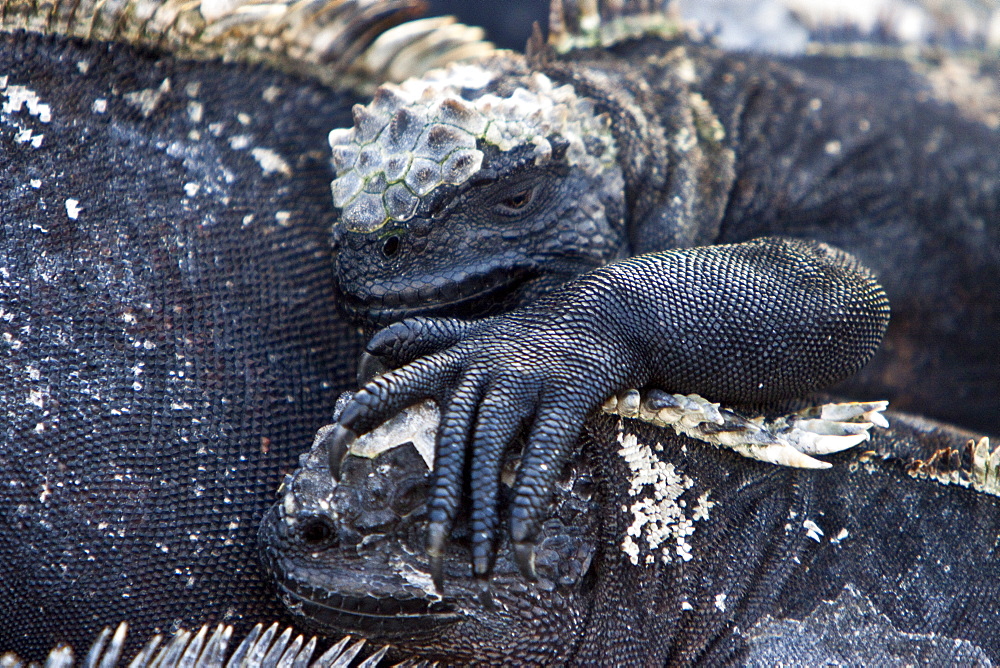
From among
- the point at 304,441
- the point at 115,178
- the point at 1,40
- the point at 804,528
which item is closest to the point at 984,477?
the point at 804,528

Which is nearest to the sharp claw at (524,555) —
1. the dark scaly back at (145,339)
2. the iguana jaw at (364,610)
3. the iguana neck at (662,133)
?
the iguana jaw at (364,610)

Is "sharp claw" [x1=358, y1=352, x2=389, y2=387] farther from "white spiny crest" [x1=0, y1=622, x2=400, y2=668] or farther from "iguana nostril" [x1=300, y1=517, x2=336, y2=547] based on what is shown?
"white spiny crest" [x1=0, y1=622, x2=400, y2=668]

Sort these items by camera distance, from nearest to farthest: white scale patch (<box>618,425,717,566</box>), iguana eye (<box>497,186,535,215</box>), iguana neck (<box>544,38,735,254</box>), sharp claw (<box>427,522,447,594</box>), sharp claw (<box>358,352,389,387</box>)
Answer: sharp claw (<box>427,522,447,594</box>), white scale patch (<box>618,425,717,566</box>), sharp claw (<box>358,352,389,387</box>), iguana eye (<box>497,186,535,215</box>), iguana neck (<box>544,38,735,254</box>)

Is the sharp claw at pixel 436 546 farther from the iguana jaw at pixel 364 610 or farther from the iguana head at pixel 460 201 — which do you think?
the iguana head at pixel 460 201

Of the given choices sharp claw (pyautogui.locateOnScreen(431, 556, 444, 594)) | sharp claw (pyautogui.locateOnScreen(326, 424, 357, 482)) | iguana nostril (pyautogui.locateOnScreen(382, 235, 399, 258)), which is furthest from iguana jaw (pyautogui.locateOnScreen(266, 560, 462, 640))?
iguana nostril (pyautogui.locateOnScreen(382, 235, 399, 258))

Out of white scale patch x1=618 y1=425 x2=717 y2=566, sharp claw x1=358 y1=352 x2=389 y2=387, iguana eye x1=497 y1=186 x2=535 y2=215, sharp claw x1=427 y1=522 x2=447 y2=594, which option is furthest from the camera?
iguana eye x1=497 y1=186 x2=535 y2=215

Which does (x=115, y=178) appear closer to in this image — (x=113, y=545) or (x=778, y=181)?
(x=113, y=545)

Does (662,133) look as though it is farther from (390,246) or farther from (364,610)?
(364,610)
